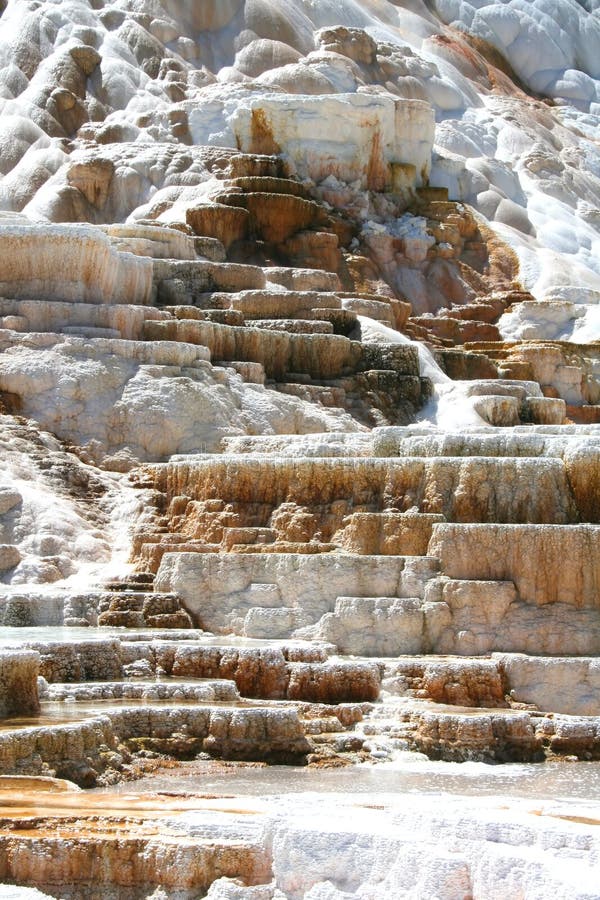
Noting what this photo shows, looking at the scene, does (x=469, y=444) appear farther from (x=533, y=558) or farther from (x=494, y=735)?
(x=494, y=735)

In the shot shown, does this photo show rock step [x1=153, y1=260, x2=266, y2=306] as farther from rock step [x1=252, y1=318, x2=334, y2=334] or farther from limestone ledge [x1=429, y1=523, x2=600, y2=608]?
limestone ledge [x1=429, y1=523, x2=600, y2=608]

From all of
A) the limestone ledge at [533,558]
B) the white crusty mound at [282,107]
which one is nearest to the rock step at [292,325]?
the white crusty mound at [282,107]

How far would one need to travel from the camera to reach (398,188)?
126 ft

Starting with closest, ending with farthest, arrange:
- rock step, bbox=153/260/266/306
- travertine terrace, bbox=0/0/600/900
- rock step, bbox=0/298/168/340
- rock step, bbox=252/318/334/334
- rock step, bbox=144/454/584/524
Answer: travertine terrace, bbox=0/0/600/900 → rock step, bbox=144/454/584/524 → rock step, bbox=0/298/168/340 → rock step, bbox=252/318/334/334 → rock step, bbox=153/260/266/306

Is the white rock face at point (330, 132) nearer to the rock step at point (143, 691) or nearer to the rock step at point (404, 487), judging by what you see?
the rock step at point (404, 487)

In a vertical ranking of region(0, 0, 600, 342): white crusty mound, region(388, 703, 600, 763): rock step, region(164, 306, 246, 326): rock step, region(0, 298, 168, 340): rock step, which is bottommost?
region(0, 0, 600, 342): white crusty mound

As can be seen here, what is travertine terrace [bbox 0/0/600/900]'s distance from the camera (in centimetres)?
841

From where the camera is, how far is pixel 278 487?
17422 millimetres

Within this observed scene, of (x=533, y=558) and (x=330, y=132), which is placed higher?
(x=533, y=558)

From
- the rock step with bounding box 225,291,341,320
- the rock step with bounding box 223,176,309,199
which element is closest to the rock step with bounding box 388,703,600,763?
the rock step with bounding box 225,291,341,320

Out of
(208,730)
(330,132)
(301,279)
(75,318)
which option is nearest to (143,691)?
(208,730)

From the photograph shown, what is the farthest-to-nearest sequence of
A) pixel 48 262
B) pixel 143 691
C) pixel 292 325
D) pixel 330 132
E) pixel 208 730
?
pixel 330 132 → pixel 292 325 → pixel 48 262 → pixel 143 691 → pixel 208 730

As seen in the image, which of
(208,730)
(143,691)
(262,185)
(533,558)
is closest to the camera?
(208,730)

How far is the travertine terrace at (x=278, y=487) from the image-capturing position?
331 inches
